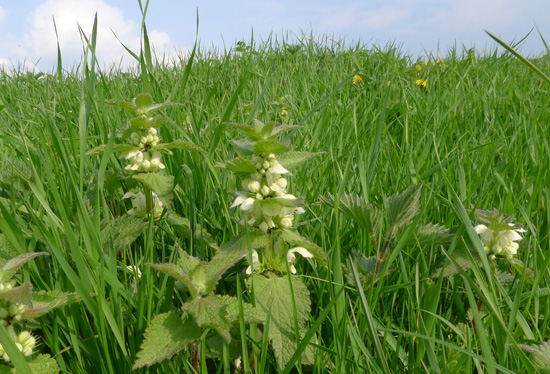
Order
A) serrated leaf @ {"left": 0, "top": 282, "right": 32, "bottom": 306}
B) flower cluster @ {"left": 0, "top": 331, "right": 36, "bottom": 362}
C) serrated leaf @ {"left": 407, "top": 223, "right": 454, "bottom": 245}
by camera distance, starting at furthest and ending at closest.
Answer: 1. serrated leaf @ {"left": 407, "top": 223, "right": 454, "bottom": 245}
2. flower cluster @ {"left": 0, "top": 331, "right": 36, "bottom": 362}
3. serrated leaf @ {"left": 0, "top": 282, "right": 32, "bottom": 306}

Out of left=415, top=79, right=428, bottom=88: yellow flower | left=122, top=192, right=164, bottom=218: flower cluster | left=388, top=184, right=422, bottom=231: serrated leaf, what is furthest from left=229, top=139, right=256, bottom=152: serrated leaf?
left=415, top=79, right=428, bottom=88: yellow flower

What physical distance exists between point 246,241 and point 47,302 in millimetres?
463

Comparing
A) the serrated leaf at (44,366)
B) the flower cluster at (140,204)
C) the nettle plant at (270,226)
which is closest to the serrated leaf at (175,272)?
the nettle plant at (270,226)

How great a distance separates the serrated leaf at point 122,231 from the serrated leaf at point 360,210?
1.77 ft

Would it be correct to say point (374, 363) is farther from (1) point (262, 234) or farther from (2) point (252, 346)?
(1) point (262, 234)

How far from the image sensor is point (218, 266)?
3.44 ft

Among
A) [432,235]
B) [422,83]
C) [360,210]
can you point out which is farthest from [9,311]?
[422,83]

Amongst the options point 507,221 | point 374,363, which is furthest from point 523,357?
point 507,221

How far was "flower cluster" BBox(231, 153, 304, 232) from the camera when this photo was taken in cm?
118

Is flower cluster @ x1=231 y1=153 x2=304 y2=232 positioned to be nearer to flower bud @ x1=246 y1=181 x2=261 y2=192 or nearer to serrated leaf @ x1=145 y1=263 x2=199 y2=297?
flower bud @ x1=246 y1=181 x2=261 y2=192

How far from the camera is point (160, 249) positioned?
164cm

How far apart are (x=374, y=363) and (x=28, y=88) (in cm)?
471

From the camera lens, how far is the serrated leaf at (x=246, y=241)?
117 cm

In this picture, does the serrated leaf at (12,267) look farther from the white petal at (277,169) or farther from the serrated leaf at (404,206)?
the serrated leaf at (404,206)
